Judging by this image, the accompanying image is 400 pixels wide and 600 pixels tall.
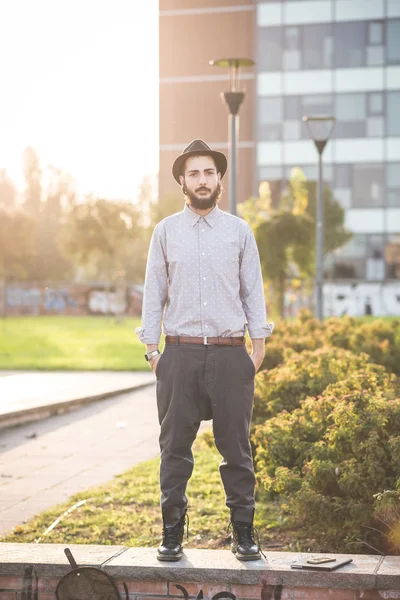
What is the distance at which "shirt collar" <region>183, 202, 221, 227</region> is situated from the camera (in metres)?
4.93

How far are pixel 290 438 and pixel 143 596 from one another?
1.83 metres

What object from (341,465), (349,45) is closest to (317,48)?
(349,45)

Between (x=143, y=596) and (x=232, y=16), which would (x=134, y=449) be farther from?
(x=232, y=16)

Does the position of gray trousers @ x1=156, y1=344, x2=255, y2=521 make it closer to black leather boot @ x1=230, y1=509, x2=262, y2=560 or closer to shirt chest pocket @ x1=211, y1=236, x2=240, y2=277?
black leather boot @ x1=230, y1=509, x2=262, y2=560

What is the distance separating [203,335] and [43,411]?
8.64 metres

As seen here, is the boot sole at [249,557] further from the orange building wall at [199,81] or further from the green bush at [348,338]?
the orange building wall at [199,81]

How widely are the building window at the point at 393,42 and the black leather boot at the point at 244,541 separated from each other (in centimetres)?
4967

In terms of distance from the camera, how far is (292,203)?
1405 inches

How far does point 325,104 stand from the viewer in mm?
53562

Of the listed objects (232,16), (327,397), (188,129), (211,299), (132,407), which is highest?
(232,16)

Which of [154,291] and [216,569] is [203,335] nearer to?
[154,291]

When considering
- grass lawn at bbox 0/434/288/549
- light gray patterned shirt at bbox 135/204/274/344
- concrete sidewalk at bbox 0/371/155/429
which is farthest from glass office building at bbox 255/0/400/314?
light gray patterned shirt at bbox 135/204/274/344

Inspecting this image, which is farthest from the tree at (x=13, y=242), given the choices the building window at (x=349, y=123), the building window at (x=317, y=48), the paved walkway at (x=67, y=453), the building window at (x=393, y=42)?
the paved walkway at (x=67, y=453)

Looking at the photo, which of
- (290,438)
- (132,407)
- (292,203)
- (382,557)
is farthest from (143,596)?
(292,203)
